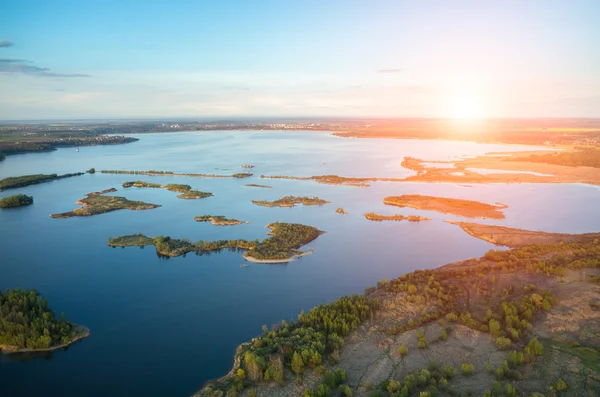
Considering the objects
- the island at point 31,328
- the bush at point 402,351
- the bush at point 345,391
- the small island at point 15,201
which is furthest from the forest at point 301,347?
the small island at point 15,201

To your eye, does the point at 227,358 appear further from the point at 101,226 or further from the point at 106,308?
the point at 101,226

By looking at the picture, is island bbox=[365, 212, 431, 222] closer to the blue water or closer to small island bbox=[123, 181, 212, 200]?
the blue water

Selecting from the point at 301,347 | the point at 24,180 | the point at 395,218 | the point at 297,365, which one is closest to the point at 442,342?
the point at 301,347

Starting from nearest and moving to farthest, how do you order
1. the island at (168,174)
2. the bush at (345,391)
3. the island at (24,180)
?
1. the bush at (345,391)
2. the island at (24,180)
3. the island at (168,174)

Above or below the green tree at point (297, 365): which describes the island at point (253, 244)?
above

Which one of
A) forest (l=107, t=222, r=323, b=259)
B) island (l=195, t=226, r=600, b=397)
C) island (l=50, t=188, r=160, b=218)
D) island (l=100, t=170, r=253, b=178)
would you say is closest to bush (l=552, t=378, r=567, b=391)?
island (l=195, t=226, r=600, b=397)

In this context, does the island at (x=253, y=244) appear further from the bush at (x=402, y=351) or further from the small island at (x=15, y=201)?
the small island at (x=15, y=201)

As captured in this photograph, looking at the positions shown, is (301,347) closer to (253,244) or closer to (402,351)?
(402,351)
